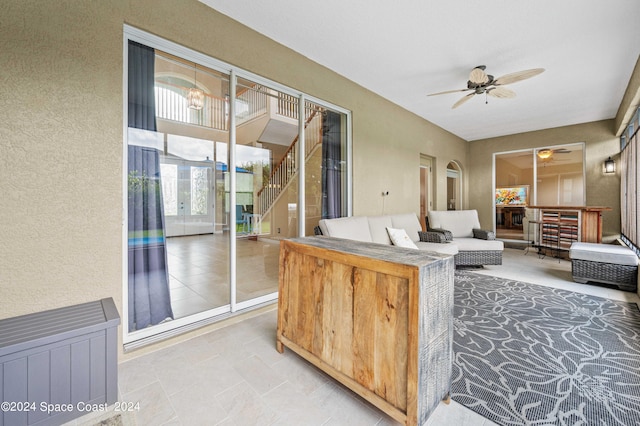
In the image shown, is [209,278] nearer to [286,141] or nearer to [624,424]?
[286,141]

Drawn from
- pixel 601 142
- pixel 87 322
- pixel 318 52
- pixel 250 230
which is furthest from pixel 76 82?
pixel 601 142

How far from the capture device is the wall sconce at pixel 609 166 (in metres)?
5.51

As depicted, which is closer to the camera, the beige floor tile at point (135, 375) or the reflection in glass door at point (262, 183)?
the beige floor tile at point (135, 375)

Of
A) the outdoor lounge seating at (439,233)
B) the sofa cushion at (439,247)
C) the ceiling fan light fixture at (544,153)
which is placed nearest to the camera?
the outdoor lounge seating at (439,233)

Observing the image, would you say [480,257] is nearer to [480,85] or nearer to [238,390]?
[480,85]

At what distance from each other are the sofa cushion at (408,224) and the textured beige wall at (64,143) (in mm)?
3755

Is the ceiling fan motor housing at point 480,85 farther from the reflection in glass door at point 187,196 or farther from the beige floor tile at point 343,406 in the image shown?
the beige floor tile at point 343,406

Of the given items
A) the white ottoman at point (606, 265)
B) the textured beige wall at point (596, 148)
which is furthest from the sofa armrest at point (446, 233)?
the textured beige wall at point (596, 148)

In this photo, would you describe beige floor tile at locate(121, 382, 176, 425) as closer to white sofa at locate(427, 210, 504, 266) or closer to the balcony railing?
the balcony railing

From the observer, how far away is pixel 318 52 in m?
3.25

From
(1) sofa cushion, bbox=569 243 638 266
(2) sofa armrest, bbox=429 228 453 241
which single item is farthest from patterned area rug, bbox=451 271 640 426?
(2) sofa armrest, bbox=429 228 453 241

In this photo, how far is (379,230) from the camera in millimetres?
4035

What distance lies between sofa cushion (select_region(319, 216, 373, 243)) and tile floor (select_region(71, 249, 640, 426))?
1388 millimetres

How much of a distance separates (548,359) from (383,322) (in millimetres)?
1628
